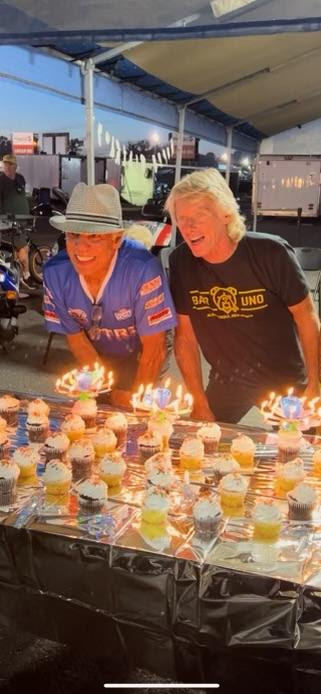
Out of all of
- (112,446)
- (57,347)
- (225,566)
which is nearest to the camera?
(225,566)

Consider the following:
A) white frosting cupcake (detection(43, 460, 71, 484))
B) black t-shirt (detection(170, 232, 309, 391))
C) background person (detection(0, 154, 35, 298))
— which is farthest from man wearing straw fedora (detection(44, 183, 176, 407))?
background person (detection(0, 154, 35, 298))

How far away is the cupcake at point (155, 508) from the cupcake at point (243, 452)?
0.53m

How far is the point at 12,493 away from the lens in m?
2.26

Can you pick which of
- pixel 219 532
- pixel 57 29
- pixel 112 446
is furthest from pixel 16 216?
pixel 219 532

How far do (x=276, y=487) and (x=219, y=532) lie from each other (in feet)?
1.36

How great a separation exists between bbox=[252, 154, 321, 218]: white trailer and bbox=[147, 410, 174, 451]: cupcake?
18.8 m

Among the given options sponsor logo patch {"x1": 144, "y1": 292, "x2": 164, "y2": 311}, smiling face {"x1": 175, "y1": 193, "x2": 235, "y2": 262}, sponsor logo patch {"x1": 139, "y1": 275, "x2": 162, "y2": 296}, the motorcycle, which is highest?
smiling face {"x1": 175, "y1": 193, "x2": 235, "y2": 262}

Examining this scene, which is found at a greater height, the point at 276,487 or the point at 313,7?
the point at 313,7

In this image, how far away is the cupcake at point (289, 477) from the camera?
2328mm

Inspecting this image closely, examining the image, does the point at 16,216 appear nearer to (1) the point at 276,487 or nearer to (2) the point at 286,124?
(1) the point at 276,487

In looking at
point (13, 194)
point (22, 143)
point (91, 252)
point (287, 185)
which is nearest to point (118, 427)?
point (91, 252)

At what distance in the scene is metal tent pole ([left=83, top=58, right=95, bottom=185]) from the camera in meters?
7.10

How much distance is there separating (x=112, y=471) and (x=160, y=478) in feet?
0.58

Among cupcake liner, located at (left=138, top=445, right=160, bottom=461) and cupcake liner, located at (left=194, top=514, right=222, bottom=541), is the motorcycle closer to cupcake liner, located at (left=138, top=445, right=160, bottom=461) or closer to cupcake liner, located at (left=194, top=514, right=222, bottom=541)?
cupcake liner, located at (left=138, top=445, right=160, bottom=461)
